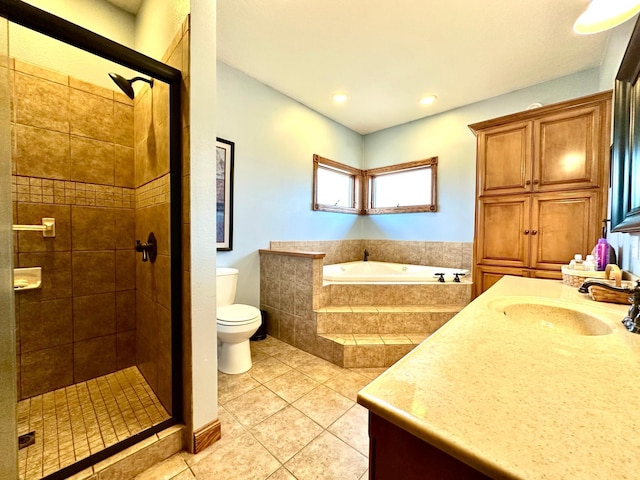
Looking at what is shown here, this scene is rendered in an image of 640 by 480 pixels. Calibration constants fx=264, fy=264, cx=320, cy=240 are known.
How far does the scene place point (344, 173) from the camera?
391cm

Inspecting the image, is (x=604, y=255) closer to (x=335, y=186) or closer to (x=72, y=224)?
(x=335, y=186)

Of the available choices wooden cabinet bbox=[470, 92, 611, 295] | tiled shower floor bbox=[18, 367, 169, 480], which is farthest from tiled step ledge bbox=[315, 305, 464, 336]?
tiled shower floor bbox=[18, 367, 169, 480]

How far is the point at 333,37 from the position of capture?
7.00 feet

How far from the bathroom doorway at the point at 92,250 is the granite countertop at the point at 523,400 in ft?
4.06

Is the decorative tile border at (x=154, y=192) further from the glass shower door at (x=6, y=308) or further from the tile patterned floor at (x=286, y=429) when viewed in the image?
the tile patterned floor at (x=286, y=429)

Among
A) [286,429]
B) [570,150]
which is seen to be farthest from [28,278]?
[570,150]

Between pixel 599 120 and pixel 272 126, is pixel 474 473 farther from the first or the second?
pixel 272 126

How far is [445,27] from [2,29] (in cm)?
247

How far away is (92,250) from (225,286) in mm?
948

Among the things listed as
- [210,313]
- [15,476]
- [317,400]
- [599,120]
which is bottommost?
[317,400]

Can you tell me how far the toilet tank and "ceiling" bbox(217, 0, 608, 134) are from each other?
1946 mm

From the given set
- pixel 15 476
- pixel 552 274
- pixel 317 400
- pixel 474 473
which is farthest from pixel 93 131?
pixel 552 274

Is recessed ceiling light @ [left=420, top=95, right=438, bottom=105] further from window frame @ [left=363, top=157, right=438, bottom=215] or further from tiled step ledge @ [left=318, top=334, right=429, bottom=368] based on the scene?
tiled step ledge @ [left=318, top=334, right=429, bottom=368]

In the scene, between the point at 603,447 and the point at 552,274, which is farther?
the point at 552,274
